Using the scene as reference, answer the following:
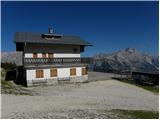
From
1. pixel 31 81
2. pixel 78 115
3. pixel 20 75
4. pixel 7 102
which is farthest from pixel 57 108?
pixel 20 75

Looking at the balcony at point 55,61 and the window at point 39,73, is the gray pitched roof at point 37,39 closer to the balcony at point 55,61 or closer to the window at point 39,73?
the balcony at point 55,61

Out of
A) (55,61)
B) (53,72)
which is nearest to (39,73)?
(53,72)

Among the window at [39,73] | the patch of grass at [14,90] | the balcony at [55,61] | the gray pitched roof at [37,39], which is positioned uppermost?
the gray pitched roof at [37,39]

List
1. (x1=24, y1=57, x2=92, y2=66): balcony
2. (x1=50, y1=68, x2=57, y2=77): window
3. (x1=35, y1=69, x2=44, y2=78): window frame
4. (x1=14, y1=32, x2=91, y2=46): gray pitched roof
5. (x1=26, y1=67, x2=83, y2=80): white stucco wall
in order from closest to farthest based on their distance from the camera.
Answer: (x1=26, y1=67, x2=83, y2=80): white stucco wall < (x1=35, y1=69, x2=44, y2=78): window frame < (x1=24, y1=57, x2=92, y2=66): balcony < (x1=50, y1=68, x2=57, y2=77): window < (x1=14, y1=32, x2=91, y2=46): gray pitched roof

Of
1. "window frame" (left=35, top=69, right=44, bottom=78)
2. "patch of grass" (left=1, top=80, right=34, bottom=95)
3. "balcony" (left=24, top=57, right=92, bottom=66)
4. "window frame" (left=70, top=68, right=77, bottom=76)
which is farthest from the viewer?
"window frame" (left=70, top=68, right=77, bottom=76)

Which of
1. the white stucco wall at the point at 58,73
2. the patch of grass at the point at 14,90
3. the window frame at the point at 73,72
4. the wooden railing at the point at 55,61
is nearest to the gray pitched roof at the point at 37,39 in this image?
the wooden railing at the point at 55,61

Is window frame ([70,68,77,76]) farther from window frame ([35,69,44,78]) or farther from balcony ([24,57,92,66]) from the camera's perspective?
window frame ([35,69,44,78])

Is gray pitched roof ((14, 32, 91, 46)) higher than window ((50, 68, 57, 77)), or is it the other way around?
gray pitched roof ((14, 32, 91, 46))

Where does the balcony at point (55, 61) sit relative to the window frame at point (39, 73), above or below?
above

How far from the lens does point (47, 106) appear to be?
58.9ft

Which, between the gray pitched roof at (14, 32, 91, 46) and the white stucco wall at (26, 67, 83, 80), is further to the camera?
the gray pitched roof at (14, 32, 91, 46)

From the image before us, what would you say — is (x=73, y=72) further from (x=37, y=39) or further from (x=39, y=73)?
(x=37, y=39)

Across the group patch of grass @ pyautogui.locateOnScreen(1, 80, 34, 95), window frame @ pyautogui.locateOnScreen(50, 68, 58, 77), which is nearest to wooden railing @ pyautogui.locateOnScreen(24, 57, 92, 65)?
window frame @ pyautogui.locateOnScreen(50, 68, 58, 77)

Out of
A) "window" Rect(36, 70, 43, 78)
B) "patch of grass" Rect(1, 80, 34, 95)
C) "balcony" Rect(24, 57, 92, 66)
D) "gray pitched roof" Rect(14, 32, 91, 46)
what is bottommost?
"patch of grass" Rect(1, 80, 34, 95)
